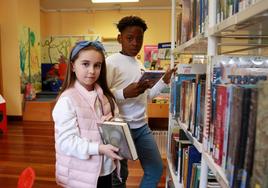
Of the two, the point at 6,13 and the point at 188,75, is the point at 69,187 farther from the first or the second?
the point at 6,13

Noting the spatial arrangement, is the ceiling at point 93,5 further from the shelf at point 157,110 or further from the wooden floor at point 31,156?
the shelf at point 157,110

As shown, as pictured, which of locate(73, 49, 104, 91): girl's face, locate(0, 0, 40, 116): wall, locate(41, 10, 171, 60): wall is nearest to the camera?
locate(73, 49, 104, 91): girl's face

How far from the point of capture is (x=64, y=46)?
265 inches

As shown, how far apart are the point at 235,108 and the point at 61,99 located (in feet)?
2.75

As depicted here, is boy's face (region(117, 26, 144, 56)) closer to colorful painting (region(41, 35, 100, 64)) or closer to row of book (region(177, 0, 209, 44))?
row of book (region(177, 0, 209, 44))

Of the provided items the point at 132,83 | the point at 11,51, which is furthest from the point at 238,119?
the point at 11,51

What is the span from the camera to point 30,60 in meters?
5.45

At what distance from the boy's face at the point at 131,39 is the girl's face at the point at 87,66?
16.9 inches

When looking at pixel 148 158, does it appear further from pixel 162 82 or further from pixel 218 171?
pixel 218 171

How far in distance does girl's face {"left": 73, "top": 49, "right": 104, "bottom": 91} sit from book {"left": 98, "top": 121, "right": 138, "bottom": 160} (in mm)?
255

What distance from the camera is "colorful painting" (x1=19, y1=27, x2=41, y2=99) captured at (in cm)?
510

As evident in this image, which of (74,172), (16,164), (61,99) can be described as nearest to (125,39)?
(61,99)

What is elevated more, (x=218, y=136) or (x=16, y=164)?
(x=218, y=136)

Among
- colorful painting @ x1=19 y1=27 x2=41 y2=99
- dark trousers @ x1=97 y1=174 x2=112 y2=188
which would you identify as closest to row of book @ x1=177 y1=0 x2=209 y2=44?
dark trousers @ x1=97 y1=174 x2=112 y2=188
